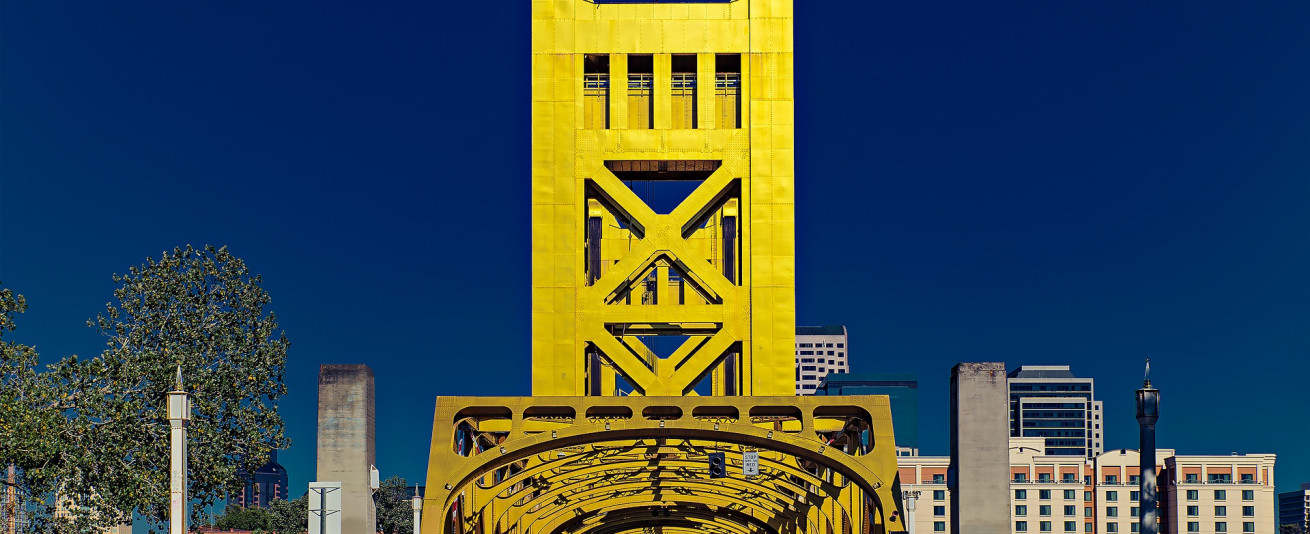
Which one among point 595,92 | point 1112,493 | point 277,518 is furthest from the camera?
point 1112,493

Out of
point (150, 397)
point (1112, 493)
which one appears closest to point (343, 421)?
point (150, 397)

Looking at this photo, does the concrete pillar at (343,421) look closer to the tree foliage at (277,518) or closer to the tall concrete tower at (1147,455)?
the tall concrete tower at (1147,455)

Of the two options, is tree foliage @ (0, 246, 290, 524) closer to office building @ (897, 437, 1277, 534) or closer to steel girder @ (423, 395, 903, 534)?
steel girder @ (423, 395, 903, 534)

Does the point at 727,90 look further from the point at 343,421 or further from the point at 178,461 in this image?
the point at 178,461

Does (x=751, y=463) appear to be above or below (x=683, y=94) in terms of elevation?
below

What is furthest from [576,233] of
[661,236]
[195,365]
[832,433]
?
[195,365]

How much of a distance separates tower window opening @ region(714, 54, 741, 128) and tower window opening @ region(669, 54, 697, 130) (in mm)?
479

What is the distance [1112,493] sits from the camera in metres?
136

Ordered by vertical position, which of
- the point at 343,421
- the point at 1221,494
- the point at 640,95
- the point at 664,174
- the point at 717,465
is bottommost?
the point at 1221,494

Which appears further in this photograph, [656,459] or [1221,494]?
[1221,494]

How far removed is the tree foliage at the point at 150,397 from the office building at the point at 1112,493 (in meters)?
95.4

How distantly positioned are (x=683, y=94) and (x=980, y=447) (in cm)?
1001

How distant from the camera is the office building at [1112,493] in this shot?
130250 millimetres

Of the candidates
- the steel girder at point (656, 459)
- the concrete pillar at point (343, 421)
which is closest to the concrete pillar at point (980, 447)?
the steel girder at point (656, 459)
